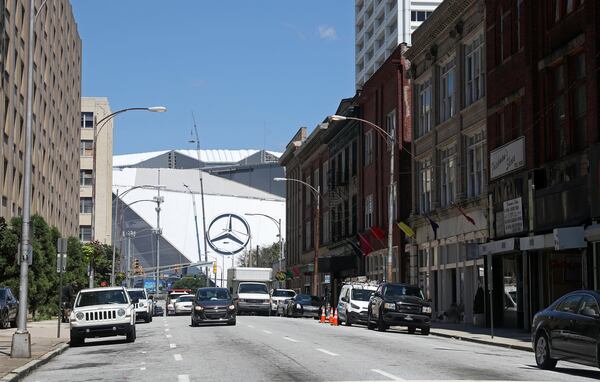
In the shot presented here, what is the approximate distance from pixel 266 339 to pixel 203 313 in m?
11.8

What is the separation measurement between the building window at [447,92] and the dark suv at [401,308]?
503 inches

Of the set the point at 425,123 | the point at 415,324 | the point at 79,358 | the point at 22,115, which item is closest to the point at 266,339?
the point at 79,358

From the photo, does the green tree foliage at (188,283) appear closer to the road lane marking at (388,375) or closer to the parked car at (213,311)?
the parked car at (213,311)

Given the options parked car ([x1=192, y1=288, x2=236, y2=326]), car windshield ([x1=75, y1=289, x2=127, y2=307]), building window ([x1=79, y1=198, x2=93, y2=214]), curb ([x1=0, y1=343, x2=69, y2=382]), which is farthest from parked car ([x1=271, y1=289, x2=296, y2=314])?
building window ([x1=79, y1=198, x2=93, y2=214])

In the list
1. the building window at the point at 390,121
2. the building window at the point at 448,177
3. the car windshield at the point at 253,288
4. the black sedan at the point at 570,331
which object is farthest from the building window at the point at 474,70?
the black sedan at the point at 570,331

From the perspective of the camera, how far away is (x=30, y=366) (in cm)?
1922

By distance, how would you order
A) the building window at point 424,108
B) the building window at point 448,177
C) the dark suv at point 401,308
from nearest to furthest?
the dark suv at point 401,308 < the building window at point 448,177 < the building window at point 424,108

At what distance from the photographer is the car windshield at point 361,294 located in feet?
145

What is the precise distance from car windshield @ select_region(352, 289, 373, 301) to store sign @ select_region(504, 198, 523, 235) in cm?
879

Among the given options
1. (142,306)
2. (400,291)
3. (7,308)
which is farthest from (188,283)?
(400,291)

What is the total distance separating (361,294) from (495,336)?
38.8 ft

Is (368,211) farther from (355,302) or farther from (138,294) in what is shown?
(355,302)

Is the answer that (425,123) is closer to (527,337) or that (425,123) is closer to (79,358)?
(527,337)

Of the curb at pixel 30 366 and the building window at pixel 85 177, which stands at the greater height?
the building window at pixel 85 177
